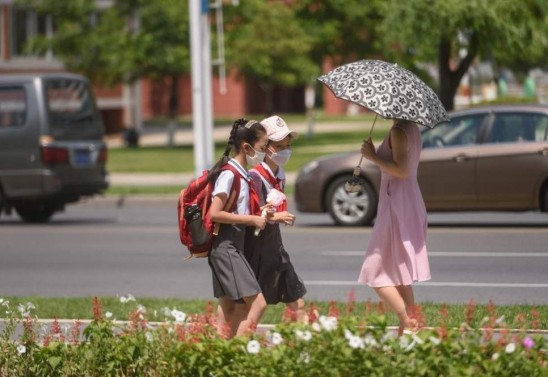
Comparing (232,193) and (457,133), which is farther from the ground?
(232,193)

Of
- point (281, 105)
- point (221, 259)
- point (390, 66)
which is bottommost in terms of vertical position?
point (281, 105)

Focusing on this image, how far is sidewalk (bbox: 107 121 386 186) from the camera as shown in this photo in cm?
2773

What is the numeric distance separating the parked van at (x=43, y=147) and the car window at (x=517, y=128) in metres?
6.01

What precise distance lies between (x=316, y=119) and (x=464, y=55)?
3316cm

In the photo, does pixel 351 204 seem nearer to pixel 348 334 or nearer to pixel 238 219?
pixel 238 219

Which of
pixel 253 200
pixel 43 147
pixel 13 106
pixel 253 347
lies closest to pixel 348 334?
pixel 253 347

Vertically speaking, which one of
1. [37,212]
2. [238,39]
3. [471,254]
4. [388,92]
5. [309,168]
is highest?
[388,92]

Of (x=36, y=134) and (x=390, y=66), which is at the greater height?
(x=390, y=66)

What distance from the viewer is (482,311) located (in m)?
10.3

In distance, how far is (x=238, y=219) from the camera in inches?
317

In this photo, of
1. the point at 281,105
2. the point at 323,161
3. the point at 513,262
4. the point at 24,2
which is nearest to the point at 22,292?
the point at 513,262

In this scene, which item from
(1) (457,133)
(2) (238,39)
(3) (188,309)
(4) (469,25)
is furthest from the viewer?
(2) (238,39)

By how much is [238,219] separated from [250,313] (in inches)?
21.7

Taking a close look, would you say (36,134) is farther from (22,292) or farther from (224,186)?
(224,186)
